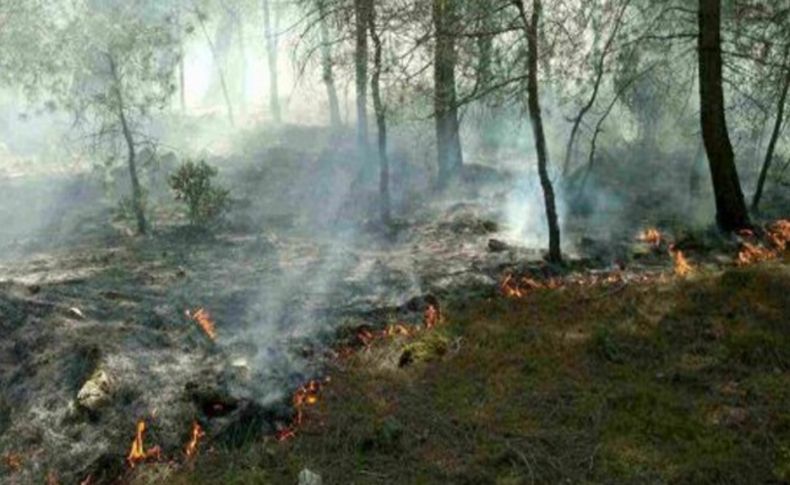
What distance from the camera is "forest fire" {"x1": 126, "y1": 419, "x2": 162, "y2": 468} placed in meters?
6.29

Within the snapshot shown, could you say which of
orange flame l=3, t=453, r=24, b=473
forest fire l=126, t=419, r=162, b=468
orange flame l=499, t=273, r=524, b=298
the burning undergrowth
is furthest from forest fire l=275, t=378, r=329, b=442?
orange flame l=499, t=273, r=524, b=298

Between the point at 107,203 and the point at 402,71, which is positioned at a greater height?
the point at 402,71

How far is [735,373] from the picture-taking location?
6.59m

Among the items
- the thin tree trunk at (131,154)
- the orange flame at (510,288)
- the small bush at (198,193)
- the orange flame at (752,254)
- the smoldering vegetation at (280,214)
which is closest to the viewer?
the smoldering vegetation at (280,214)

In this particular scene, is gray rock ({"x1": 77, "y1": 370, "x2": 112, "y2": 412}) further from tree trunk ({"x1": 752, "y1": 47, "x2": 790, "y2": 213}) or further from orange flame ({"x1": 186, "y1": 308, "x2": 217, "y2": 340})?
tree trunk ({"x1": 752, "y1": 47, "x2": 790, "y2": 213})

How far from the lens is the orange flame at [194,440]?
20.9ft

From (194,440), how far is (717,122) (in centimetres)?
866

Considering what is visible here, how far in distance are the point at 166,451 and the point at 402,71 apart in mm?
7111

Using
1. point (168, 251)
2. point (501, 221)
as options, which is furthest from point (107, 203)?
point (501, 221)

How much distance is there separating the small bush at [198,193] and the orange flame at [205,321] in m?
8.71

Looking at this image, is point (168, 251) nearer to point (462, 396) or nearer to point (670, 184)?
point (462, 396)

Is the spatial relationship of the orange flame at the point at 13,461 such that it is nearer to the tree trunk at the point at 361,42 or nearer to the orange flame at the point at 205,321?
the orange flame at the point at 205,321

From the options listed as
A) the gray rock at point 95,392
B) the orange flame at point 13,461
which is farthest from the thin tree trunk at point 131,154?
the orange flame at point 13,461

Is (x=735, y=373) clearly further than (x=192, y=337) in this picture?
No
